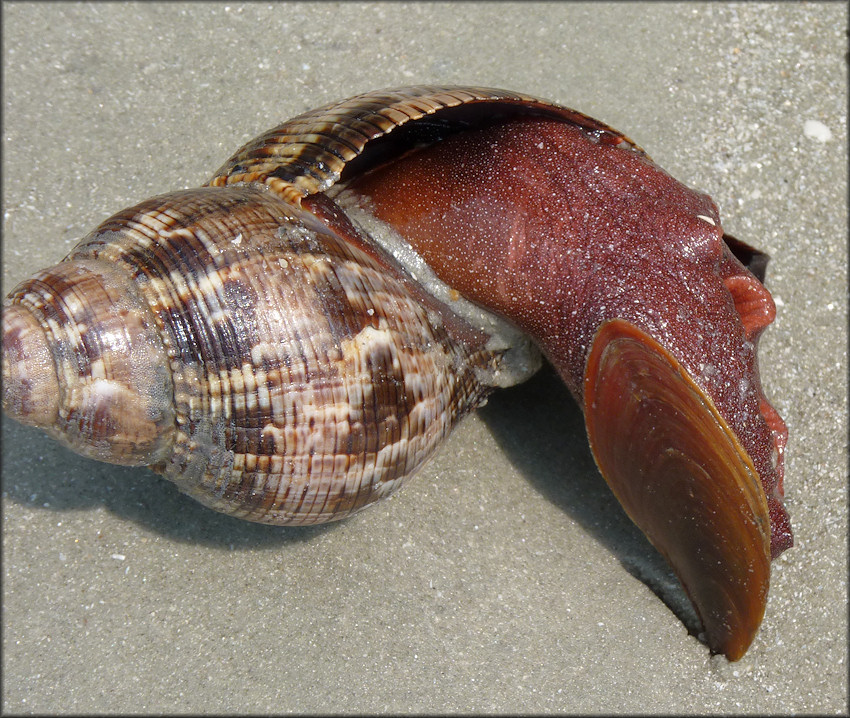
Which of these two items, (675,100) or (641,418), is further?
(675,100)

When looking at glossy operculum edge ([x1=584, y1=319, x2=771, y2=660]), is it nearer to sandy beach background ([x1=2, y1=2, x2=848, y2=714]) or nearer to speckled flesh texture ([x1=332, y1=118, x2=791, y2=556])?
speckled flesh texture ([x1=332, y1=118, x2=791, y2=556])

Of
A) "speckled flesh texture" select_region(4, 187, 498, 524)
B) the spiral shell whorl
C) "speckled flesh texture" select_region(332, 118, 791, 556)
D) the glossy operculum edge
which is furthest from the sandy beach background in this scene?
the spiral shell whorl

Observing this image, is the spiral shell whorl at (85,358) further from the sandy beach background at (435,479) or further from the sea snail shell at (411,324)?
the sandy beach background at (435,479)

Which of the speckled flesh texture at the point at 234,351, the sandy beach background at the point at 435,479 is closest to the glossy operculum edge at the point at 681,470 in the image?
the sandy beach background at the point at 435,479

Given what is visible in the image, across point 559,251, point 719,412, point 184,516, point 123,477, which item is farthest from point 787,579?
point 123,477

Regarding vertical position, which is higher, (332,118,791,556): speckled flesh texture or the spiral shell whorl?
(332,118,791,556): speckled flesh texture

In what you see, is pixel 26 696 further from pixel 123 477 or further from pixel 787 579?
pixel 787 579

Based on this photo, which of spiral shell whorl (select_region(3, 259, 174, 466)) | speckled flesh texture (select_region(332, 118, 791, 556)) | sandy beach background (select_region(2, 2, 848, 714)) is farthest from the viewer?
sandy beach background (select_region(2, 2, 848, 714))

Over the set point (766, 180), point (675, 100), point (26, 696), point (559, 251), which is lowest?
point (26, 696)

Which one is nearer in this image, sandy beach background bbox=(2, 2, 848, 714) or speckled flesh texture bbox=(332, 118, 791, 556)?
speckled flesh texture bbox=(332, 118, 791, 556)
